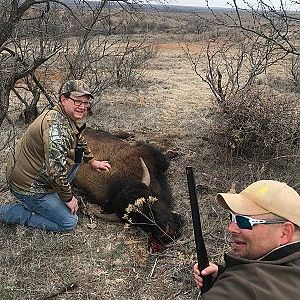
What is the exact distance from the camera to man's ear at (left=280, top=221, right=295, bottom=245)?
2.40 meters

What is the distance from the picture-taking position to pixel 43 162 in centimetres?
507

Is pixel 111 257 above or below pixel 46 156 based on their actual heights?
below

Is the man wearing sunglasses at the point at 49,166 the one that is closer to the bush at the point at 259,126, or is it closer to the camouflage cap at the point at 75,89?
the camouflage cap at the point at 75,89

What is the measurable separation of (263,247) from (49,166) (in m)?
2.93

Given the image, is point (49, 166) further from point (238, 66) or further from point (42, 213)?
point (238, 66)

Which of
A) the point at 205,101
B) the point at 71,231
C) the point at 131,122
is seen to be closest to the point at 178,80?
the point at 205,101

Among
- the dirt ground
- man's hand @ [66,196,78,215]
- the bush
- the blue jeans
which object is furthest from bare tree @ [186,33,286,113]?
the blue jeans

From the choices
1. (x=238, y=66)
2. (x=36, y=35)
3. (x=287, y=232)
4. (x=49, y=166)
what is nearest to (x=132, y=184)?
(x=49, y=166)

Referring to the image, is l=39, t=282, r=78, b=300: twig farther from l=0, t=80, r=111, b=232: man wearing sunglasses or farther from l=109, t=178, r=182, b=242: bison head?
l=0, t=80, r=111, b=232: man wearing sunglasses

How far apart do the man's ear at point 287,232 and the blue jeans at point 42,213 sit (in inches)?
128

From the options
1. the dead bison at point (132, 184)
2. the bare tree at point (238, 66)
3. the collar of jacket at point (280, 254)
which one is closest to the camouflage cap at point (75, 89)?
the dead bison at point (132, 184)

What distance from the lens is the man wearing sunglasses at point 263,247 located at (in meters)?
2.10

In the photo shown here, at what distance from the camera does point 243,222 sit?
2498 millimetres

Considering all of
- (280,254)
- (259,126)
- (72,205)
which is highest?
(280,254)
